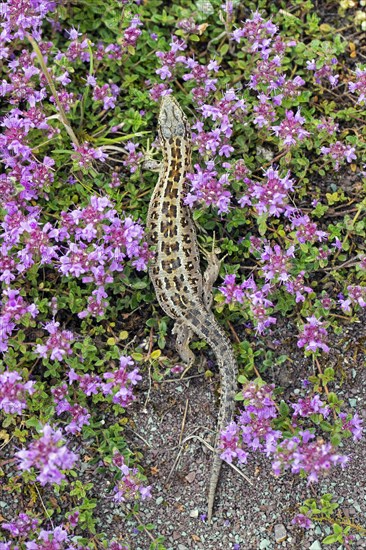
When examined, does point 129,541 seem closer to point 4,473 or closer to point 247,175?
point 4,473

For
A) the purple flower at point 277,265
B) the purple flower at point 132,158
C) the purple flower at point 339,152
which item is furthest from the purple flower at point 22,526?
the purple flower at point 339,152

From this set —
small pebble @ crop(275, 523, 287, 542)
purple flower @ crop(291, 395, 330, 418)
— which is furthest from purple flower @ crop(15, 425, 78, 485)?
small pebble @ crop(275, 523, 287, 542)

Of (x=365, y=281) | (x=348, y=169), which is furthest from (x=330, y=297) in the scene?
(x=348, y=169)

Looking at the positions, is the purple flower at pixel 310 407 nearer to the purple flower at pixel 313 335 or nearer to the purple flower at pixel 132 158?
the purple flower at pixel 313 335

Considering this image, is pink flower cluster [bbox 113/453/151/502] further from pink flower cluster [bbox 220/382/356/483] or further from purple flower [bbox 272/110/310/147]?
purple flower [bbox 272/110/310/147]

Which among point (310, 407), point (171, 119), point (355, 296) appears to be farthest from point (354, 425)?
point (171, 119)
